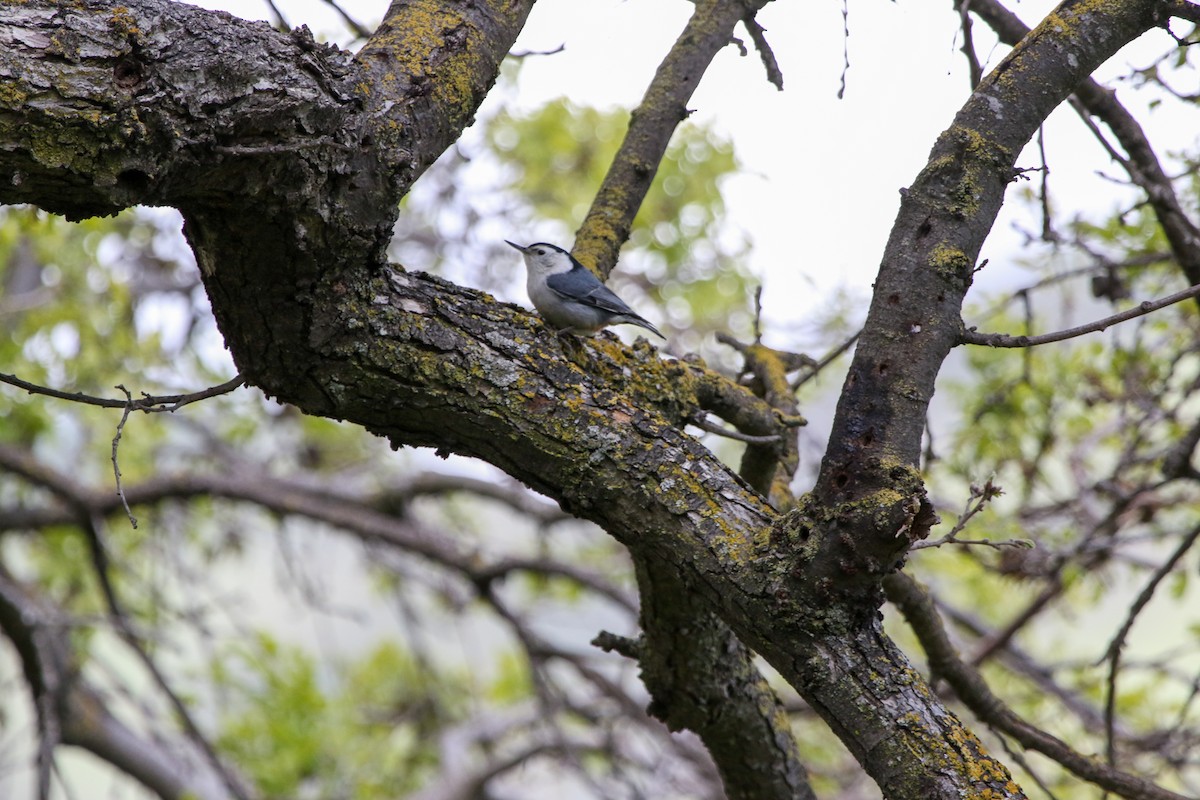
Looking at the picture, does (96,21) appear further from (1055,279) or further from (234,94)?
(1055,279)

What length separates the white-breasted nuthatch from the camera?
9.20ft

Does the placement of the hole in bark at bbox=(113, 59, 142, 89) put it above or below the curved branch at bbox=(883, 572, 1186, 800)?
above

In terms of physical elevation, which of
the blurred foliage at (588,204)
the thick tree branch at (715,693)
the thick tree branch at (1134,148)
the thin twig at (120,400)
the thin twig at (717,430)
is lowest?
the thick tree branch at (715,693)

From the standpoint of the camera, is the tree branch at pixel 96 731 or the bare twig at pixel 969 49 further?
the tree branch at pixel 96 731

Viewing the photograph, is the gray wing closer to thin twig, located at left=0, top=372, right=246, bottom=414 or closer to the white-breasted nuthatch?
the white-breasted nuthatch

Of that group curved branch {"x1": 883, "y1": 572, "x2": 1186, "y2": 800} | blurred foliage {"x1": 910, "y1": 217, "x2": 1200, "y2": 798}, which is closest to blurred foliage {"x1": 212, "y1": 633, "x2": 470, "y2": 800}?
blurred foliage {"x1": 910, "y1": 217, "x2": 1200, "y2": 798}

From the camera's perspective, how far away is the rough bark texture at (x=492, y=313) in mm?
1569

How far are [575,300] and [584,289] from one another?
0.18 ft

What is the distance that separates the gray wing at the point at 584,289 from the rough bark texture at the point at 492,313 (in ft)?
2.06

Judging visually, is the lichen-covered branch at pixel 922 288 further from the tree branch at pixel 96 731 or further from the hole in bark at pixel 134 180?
the tree branch at pixel 96 731

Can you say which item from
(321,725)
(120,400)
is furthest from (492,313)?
(321,725)

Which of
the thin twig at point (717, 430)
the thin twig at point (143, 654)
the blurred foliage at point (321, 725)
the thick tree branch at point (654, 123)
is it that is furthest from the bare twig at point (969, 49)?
the blurred foliage at point (321, 725)

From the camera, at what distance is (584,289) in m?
2.84

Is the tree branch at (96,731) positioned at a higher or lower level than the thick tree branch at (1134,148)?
lower
